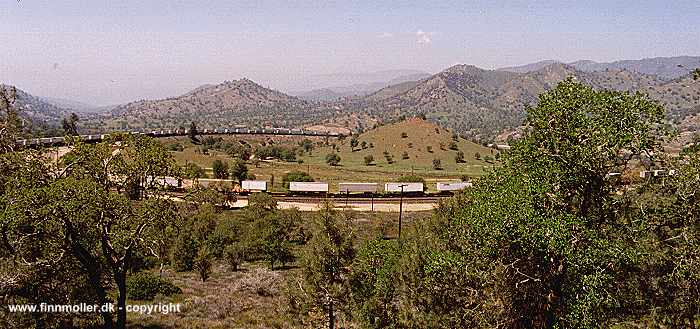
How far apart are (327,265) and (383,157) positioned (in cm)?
13746

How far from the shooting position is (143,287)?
2772 centimetres

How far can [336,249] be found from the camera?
20672 mm

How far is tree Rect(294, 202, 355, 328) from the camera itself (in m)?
20.7

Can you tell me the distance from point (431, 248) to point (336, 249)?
4111 mm

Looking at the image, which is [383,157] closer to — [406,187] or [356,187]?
[406,187]

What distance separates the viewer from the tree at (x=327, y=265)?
2066 centimetres

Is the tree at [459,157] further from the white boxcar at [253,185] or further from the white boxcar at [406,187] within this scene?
the white boxcar at [253,185]

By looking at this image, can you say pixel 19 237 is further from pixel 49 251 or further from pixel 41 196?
pixel 41 196

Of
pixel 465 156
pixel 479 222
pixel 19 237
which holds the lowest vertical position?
pixel 465 156

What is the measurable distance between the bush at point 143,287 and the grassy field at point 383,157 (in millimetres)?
58500

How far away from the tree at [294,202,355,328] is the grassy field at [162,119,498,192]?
6746cm

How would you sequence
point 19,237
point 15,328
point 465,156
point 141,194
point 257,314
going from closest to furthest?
point 15,328, point 19,237, point 141,194, point 257,314, point 465,156

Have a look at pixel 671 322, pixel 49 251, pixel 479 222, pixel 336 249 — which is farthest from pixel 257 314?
pixel 671 322

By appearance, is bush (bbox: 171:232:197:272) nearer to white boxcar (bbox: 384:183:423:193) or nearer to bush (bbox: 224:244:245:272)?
bush (bbox: 224:244:245:272)
